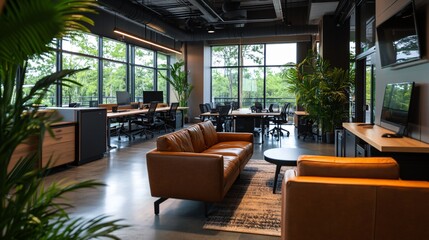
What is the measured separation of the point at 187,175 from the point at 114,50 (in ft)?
25.8

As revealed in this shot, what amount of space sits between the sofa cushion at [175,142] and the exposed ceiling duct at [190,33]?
419 centimetres

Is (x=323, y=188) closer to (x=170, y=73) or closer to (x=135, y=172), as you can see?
(x=135, y=172)

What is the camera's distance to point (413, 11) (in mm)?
3158

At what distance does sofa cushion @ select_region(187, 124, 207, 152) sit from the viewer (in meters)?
4.29

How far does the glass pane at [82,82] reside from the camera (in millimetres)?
8328

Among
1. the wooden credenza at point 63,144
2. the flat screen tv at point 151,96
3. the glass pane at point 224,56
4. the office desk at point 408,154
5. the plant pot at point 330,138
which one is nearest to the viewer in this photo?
the office desk at point 408,154

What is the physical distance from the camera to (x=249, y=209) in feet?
11.4

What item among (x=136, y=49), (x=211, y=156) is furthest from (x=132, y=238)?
(x=136, y=49)

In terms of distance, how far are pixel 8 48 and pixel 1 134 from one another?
29 cm

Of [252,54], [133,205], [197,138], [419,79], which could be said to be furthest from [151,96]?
[419,79]

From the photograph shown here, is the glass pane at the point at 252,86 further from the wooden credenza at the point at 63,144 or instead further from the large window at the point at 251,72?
the wooden credenza at the point at 63,144

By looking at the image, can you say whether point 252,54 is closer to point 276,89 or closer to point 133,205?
point 276,89

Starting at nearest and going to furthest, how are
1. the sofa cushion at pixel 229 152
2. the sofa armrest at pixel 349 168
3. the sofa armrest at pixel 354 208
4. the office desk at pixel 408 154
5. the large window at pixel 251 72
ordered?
the sofa armrest at pixel 354 208 → the sofa armrest at pixel 349 168 → the office desk at pixel 408 154 → the sofa cushion at pixel 229 152 → the large window at pixel 251 72

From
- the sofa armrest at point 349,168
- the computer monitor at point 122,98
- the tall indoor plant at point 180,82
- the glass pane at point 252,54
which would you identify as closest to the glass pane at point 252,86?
the glass pane at point 252,54
